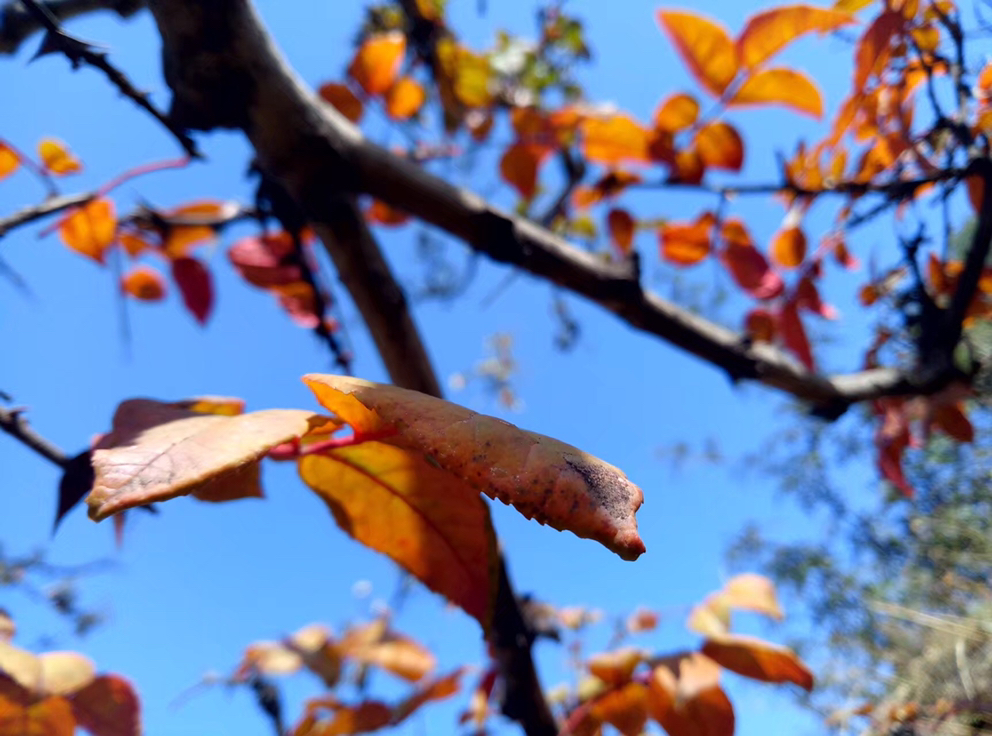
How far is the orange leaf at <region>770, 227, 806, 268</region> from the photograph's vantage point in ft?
1.99

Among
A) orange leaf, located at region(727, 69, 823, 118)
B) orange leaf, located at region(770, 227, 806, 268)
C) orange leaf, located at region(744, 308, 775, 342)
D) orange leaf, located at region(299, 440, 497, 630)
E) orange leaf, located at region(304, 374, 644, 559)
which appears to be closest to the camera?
orange leaf, located at region(304, 374, 644, 559)

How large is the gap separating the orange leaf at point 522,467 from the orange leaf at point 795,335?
0.57 meters

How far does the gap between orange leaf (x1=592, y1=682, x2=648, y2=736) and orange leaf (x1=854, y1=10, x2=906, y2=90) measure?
1.55 feet

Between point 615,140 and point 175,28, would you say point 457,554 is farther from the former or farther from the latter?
point 615,140

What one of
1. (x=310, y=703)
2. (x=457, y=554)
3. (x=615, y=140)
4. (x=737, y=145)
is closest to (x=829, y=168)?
(x=737, y=145)

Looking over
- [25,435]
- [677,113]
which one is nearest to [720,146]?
[677,113]

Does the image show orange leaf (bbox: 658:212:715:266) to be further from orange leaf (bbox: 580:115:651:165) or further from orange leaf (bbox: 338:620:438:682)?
orange leaf (bbox: 338:620:438:682)

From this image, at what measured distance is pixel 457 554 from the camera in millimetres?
248

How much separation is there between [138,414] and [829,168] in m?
0.57

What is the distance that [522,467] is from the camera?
137 mm

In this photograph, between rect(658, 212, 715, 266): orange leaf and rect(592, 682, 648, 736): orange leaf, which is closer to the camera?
rect(592, 682, 648, 736): orange leaf

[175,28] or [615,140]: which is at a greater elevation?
[615,140]

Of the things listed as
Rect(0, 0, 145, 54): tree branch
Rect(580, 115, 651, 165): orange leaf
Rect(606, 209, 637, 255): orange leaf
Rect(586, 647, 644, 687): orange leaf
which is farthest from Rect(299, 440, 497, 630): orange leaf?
Rect(606, 209, 637, 255): orange leaf

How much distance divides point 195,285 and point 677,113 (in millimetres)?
587
